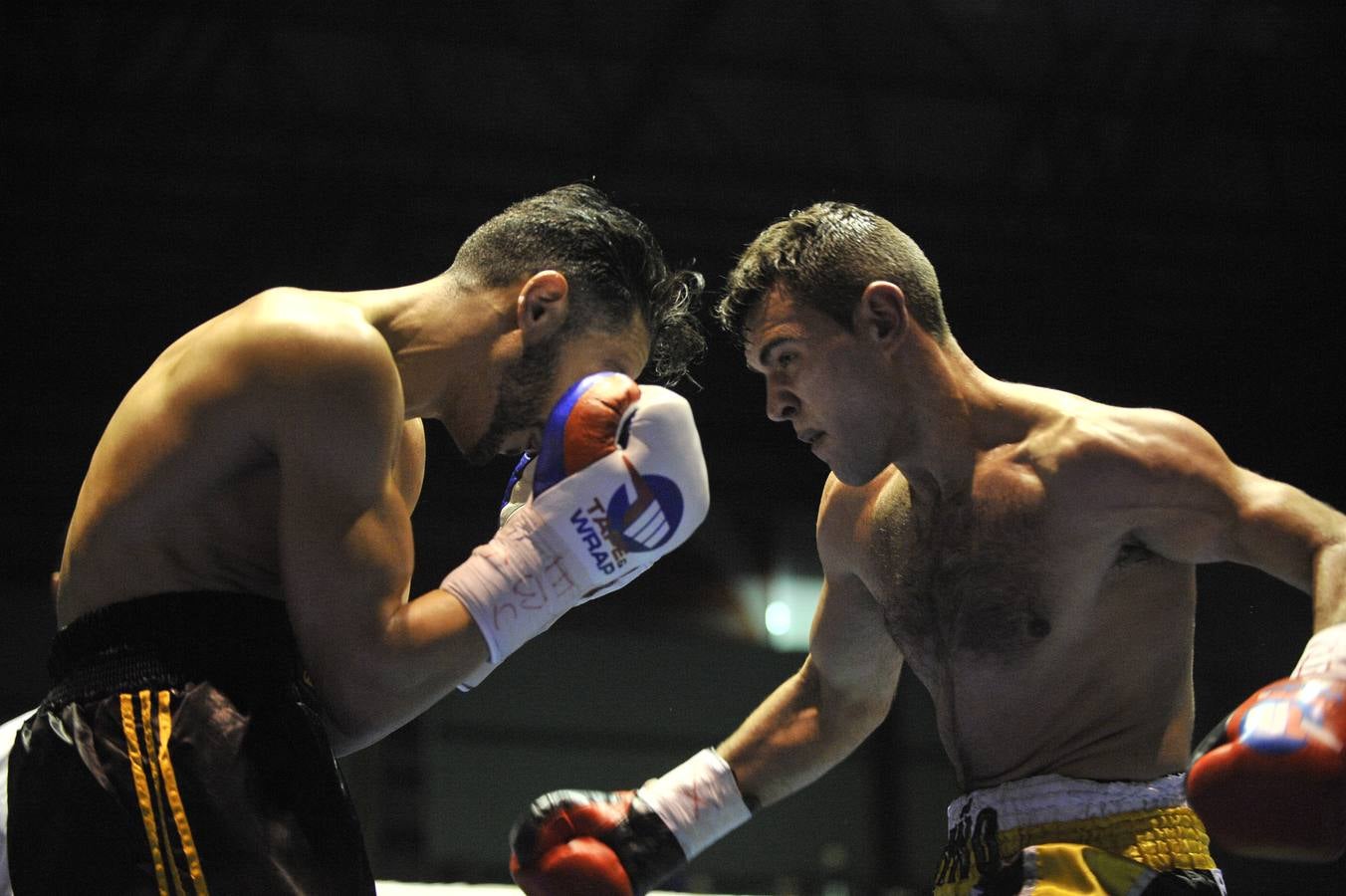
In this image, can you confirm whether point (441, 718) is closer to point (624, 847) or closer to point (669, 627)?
point (669, 627)

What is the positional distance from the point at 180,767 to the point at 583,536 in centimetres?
60

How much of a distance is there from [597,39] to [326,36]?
118 centimetres

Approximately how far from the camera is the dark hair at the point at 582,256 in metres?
2.27

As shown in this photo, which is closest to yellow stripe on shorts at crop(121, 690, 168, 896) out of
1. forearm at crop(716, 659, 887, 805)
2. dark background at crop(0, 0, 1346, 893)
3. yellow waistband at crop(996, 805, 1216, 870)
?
forearm at crop(716, 659, 887, 805)

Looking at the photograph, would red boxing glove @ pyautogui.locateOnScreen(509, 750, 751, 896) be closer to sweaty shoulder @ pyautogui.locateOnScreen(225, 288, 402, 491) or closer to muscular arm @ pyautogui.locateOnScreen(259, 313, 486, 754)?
muscular arm @ pyautogui.locateOnScreen(259, 313, 486, 754)

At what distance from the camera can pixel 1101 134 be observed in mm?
6758

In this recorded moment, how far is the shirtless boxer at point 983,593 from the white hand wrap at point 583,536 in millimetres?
520

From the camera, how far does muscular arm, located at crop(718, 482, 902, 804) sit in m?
2.50

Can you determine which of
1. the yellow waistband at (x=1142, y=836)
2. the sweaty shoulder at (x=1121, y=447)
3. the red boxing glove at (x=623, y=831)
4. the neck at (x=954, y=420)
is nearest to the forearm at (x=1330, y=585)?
the sweaty shoulder at (x=1121, y=447)

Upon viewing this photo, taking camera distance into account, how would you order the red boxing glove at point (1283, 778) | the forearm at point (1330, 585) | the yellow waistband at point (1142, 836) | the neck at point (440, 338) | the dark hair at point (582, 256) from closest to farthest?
the red boxing glove at point (1283, 778) → the forearm at point (1330, 585) → the yellow waistband at point (1142, 836) → the neck at point (440, 338) → the dark hair at point (582, 256)

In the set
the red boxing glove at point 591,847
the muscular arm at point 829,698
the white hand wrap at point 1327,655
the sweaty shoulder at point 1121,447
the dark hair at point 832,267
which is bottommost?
the red boxing glove at point 591,847

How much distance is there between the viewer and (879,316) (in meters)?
2.49

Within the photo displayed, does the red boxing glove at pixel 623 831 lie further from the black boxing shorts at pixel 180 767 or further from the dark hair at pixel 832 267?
the dark hair at pixel 832 267

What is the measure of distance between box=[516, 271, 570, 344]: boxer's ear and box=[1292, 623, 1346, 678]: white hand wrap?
1190mm
